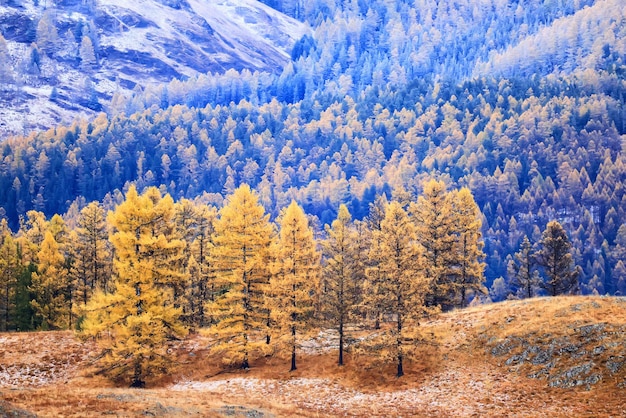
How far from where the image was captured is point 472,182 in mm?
168625

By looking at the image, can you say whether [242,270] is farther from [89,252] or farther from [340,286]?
[89,252]

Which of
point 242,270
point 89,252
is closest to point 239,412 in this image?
point 242,270

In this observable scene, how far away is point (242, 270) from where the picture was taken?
36.5 m

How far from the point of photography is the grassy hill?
23703 millimetres

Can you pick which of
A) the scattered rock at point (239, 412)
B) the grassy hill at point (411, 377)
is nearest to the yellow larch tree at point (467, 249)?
the grassy hill at point (411, 377)

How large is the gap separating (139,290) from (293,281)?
9.86 metres

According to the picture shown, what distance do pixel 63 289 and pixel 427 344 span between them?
40.0 meters

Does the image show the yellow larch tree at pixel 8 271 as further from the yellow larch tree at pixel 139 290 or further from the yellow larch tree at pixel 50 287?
the yellow larch tree at pixel 139 290

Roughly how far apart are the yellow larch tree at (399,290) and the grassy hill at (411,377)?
1.77m

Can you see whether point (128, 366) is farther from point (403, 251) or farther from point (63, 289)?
point (63, 289)

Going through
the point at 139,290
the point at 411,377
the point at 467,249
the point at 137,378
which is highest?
the point at 467,249

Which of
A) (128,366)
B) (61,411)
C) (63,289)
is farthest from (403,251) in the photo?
(63,289)

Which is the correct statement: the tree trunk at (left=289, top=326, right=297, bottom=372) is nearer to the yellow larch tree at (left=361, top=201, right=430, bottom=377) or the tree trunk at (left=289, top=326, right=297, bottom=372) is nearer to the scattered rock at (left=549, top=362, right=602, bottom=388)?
the yellow larch tree at (left=361, top=201, right=430, bottom=377)

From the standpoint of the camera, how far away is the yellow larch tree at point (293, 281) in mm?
35531
